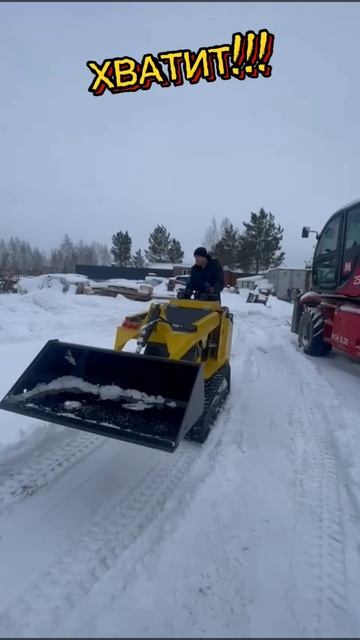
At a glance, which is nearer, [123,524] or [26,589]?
[26,589]

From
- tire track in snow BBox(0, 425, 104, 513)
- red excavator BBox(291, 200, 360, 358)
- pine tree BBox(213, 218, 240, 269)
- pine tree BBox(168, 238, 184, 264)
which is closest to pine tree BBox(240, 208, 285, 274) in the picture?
pine tree BBox(213, 218, 240, 269)

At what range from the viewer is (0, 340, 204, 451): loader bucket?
8.11 ft

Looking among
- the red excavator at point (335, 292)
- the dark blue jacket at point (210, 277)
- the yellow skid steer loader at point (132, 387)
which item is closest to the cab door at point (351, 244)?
the red excavator at point (335, 292)

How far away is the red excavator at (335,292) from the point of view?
19.1 ft

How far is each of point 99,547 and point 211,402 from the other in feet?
5.47

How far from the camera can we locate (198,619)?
1.65m

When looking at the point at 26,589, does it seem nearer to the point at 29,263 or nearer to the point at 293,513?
the point at 293,513

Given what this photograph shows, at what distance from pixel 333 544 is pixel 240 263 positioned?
153 ft

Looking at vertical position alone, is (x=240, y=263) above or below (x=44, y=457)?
above

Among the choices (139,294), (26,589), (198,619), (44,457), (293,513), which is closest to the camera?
(198,619)

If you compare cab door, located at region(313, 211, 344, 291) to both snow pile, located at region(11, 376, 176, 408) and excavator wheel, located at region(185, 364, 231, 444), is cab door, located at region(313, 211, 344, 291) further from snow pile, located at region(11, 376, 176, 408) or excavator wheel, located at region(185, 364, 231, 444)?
snow pile, located at region(11, 376, 176, 408)

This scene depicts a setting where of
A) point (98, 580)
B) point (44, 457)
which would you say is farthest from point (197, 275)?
point (98, 580)

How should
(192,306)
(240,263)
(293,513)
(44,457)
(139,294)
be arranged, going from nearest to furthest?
(293,513), (44,457), (192,306), (139,294), (240,263)

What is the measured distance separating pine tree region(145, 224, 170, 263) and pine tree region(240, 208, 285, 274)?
470 inches
